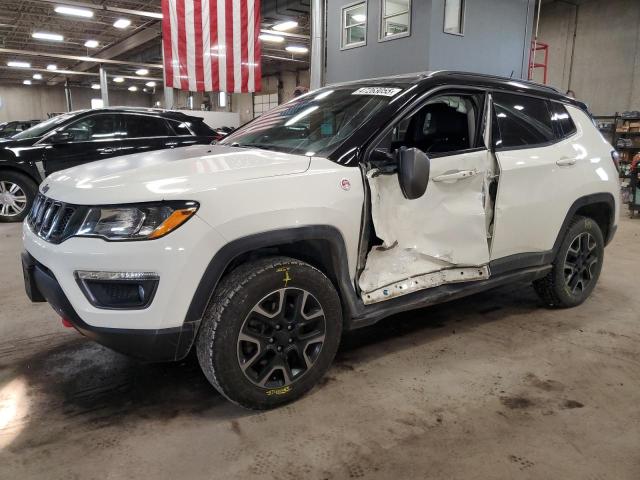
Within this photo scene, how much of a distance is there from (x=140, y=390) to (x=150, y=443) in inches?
18.7

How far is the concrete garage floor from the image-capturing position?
1.94 metres

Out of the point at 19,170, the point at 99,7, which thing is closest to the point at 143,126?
the point at 19,170

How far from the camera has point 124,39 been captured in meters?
20.5

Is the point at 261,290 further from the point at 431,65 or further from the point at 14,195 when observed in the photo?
the point at 431,65

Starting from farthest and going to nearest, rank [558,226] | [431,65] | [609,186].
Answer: [431,65], [609,186], [558,226]

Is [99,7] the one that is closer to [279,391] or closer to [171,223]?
[171,223]

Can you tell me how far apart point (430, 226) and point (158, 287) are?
1.45 meters

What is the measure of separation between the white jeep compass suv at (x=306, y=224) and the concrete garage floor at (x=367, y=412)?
263 millimetres

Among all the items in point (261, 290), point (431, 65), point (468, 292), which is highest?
point (431, 65)

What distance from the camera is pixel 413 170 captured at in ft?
7.66

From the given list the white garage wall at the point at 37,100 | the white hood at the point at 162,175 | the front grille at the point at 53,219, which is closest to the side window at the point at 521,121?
the white hood at the point at 162,175

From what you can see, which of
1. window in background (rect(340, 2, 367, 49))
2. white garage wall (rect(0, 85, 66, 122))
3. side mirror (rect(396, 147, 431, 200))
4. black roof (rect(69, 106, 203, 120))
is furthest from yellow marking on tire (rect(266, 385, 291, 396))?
white garage wall (rect(0, 85, 66, 122))

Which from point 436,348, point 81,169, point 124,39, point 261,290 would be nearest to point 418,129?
point 436,348

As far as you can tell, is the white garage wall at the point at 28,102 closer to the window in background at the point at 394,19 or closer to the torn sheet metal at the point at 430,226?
the window in background at the point at 394,19
